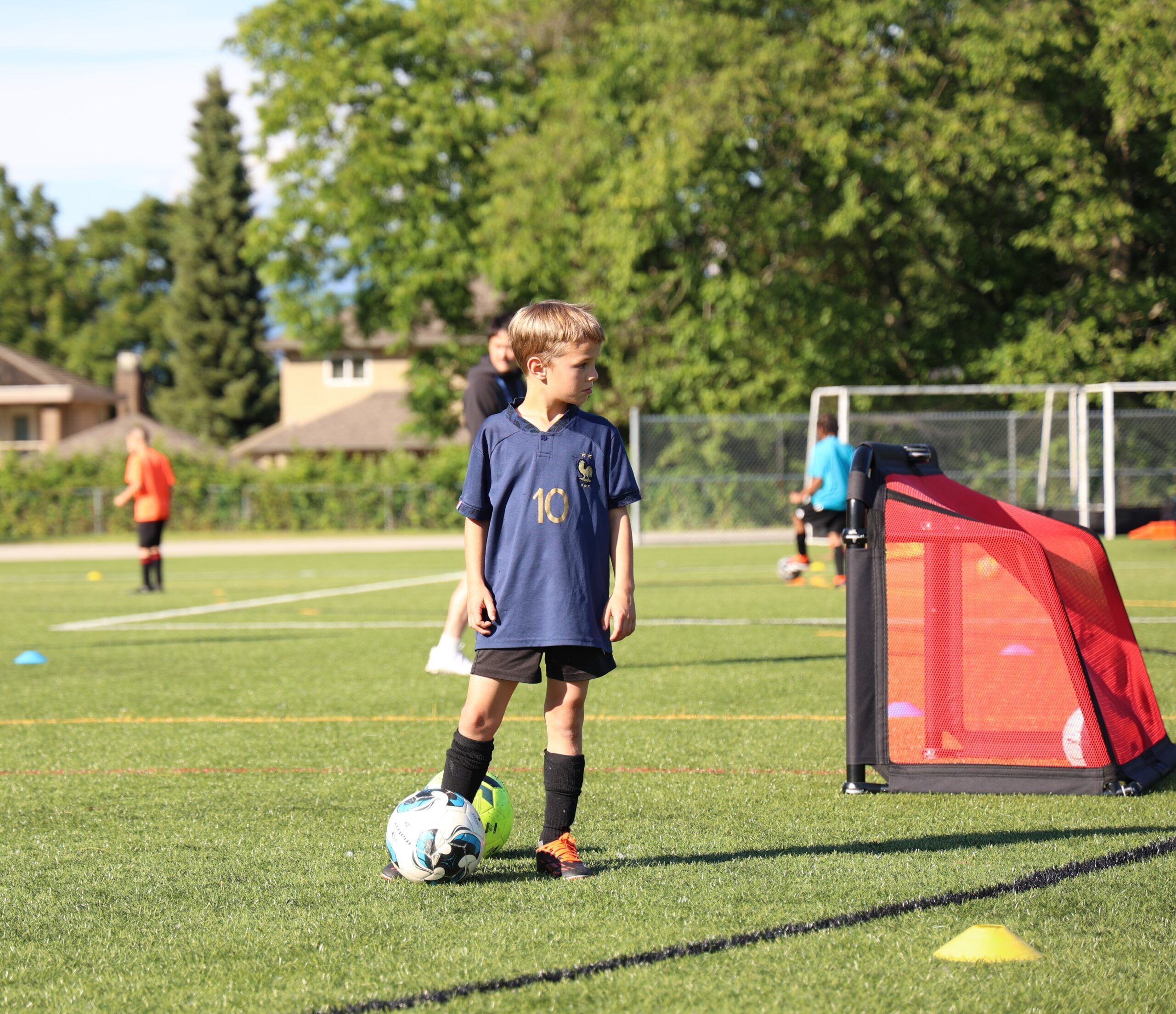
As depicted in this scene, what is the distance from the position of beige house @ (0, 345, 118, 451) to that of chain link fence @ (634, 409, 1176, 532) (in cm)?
4327

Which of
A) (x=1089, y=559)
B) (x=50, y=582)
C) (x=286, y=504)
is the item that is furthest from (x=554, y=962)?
(x=286, y=504)

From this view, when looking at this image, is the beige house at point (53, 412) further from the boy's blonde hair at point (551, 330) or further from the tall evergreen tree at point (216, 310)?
the boy's blonde hair at point (551, 330)

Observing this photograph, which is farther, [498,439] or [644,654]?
[644,654]

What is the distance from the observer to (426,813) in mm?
4031

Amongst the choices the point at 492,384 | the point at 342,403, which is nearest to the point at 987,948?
the point at 492,384

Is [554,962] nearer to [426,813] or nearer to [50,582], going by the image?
[426,813]

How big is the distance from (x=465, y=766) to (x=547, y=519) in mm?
825

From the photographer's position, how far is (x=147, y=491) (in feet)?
53.0

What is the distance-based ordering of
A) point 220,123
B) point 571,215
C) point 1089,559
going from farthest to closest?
1. point 220,123
2. point 571,215
3. point 1089,559

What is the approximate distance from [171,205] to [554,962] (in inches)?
3240

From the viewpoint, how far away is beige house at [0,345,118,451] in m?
62.8

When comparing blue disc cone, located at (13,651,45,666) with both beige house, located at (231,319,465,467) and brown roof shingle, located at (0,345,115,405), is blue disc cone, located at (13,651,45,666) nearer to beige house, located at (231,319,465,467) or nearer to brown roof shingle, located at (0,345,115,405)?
beige house, located at (231,319,465,467)

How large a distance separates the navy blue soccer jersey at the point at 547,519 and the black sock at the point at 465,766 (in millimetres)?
329

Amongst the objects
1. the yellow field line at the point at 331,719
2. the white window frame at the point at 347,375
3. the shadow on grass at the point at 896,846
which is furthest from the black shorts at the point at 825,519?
the white window frame at the point at 347,375
